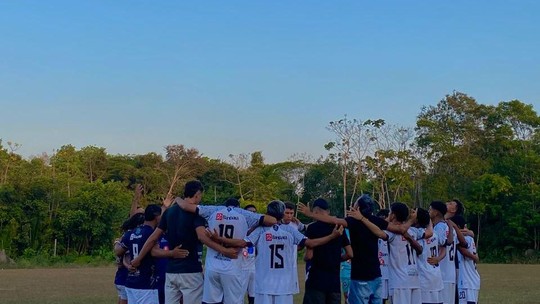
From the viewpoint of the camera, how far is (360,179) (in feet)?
176

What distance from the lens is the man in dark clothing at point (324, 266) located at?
8695 millimetres

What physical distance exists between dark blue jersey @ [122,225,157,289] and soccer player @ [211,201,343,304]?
4.35 feet

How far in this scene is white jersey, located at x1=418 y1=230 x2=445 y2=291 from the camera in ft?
31.2

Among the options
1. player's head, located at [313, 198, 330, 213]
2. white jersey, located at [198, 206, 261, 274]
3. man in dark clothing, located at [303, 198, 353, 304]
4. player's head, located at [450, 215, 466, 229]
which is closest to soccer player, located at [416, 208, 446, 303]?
player's head, located at [450, 215, 466, 229]

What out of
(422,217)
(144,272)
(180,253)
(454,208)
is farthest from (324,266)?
(454,208)

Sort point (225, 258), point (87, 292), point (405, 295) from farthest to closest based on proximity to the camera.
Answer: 1. point (87, 292)
2. point (405, 295)
3. point (225, 258)

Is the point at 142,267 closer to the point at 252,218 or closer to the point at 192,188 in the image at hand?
the point at 192,188

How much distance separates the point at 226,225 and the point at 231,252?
337 mm

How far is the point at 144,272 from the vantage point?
28.8 feet

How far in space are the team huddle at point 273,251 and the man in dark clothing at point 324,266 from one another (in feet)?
0.04

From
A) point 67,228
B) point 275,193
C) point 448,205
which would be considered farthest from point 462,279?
point 275,193

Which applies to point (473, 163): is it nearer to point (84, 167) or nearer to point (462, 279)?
point (84, 167)

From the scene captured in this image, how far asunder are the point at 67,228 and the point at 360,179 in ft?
74.8

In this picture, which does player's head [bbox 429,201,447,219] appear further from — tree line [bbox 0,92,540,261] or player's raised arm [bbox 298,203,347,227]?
tree line [bbox 0,92,540,261]
